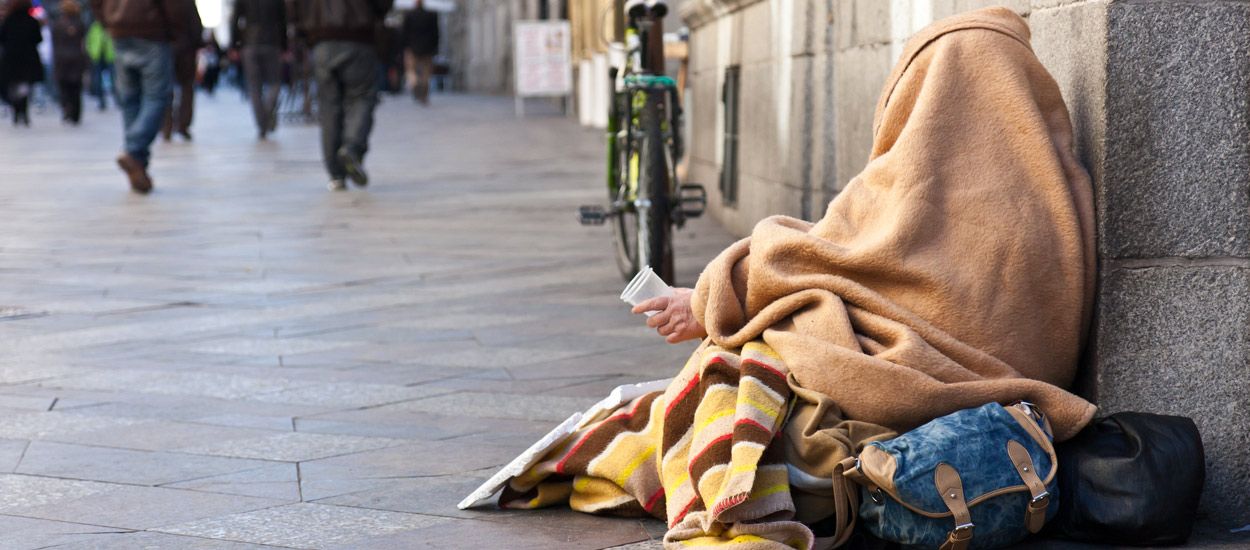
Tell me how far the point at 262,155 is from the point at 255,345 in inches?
452

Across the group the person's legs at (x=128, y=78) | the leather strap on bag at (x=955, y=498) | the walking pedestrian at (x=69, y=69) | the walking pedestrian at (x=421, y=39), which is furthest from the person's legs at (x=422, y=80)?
the leather strap on bag at (x=955, y=498)

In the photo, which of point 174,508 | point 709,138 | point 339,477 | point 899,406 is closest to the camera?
point 899,406

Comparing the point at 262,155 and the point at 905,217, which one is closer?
the point at 905,217

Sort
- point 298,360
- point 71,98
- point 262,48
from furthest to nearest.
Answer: point 71,98 < point 262,48 < point 298,360

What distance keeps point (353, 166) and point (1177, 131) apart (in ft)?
30.7

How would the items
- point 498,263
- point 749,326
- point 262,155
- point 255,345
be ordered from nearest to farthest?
1. point 749,326
2. point 255,345
3. point 498,263
4. point 262,155

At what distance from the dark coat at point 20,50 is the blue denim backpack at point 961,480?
2326 centimetres

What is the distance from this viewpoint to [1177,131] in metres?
3.32

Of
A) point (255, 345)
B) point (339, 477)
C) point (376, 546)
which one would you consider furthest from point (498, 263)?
point (376, 546)

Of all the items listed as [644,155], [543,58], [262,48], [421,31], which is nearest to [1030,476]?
[644,155]

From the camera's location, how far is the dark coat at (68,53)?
25031 mm

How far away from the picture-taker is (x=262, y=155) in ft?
55.5

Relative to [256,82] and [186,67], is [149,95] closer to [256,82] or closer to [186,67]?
[186,67]

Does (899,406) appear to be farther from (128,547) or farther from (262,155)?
(262,155)
